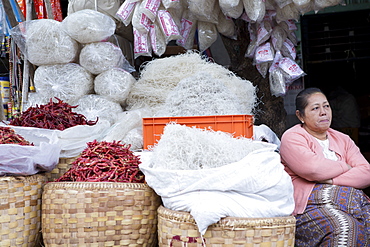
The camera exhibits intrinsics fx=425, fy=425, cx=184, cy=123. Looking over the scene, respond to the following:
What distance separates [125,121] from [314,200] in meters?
1.31

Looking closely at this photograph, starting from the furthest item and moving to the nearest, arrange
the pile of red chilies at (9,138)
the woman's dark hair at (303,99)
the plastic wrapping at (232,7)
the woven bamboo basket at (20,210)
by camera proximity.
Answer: the plastic wrapping at (232,7)
the woman's dark hair at (303,99)
the pile of red chilies at (9,138)
the woven bamboo basket at (20,210)

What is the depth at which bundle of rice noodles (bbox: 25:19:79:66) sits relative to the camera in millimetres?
3143

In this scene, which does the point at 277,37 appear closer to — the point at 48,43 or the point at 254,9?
the point at 254,9

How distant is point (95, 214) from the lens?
2072 mm

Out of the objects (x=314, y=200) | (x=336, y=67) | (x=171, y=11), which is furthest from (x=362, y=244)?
(x=336, y=67)

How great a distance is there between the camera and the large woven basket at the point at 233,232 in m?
1.85

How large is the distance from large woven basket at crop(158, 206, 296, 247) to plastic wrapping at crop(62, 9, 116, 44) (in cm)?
169

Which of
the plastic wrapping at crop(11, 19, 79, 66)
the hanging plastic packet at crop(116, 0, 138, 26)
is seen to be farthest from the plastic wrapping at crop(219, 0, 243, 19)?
the plastic wrapping at crop(11, 19, 79, 66)

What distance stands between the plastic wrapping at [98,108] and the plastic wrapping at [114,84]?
5 cm

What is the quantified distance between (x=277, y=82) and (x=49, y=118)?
1.76m

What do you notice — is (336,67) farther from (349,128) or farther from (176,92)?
(176,92)

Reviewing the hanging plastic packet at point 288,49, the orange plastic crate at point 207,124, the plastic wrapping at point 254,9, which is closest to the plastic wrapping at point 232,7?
the plastic wrapping at point 254,9

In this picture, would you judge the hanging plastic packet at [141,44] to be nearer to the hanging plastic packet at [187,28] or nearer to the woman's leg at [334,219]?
the hanging plastic packet at [187,28]

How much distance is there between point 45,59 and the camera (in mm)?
3197
